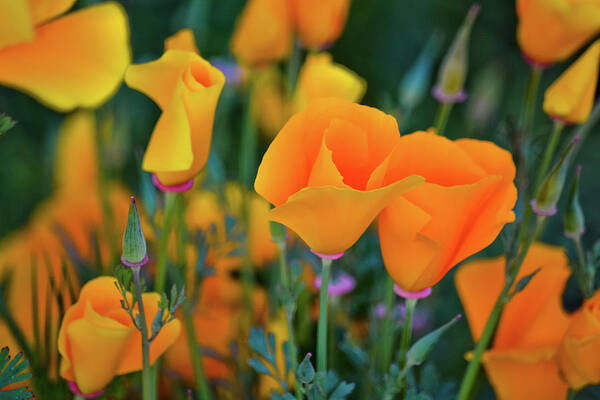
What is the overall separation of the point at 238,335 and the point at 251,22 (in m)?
0.27

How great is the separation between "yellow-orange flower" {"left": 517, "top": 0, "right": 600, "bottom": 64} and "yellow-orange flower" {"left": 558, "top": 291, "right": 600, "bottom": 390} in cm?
18

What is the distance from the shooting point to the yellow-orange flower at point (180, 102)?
0.34 metres

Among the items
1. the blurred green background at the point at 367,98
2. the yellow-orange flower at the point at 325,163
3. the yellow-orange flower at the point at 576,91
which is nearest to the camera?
the yellow-orange flower at the point at 325,163

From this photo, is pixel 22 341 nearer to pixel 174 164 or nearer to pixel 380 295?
pixel 174 164

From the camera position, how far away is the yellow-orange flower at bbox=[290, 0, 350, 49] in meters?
0.54

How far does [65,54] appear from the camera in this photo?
1.53 ft

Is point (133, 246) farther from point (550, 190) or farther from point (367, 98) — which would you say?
point (367, 98)

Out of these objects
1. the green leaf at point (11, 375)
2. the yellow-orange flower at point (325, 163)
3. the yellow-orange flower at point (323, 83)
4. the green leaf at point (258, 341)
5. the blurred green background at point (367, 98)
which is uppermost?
the yellow-orange flower at point (325, 163)

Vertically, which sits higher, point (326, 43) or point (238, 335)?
point (326, 43)

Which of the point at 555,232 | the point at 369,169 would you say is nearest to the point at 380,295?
the point at 369,169

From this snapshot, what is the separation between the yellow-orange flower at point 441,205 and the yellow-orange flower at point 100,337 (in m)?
0.13

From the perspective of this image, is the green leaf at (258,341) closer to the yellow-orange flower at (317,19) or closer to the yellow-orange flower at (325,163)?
the yellow-orange flower at (325,163)

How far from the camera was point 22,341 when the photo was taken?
1.32 ft

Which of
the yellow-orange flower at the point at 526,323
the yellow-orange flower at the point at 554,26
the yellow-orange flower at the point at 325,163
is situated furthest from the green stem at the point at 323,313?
the yellow-orange flower at the point at 554,26
